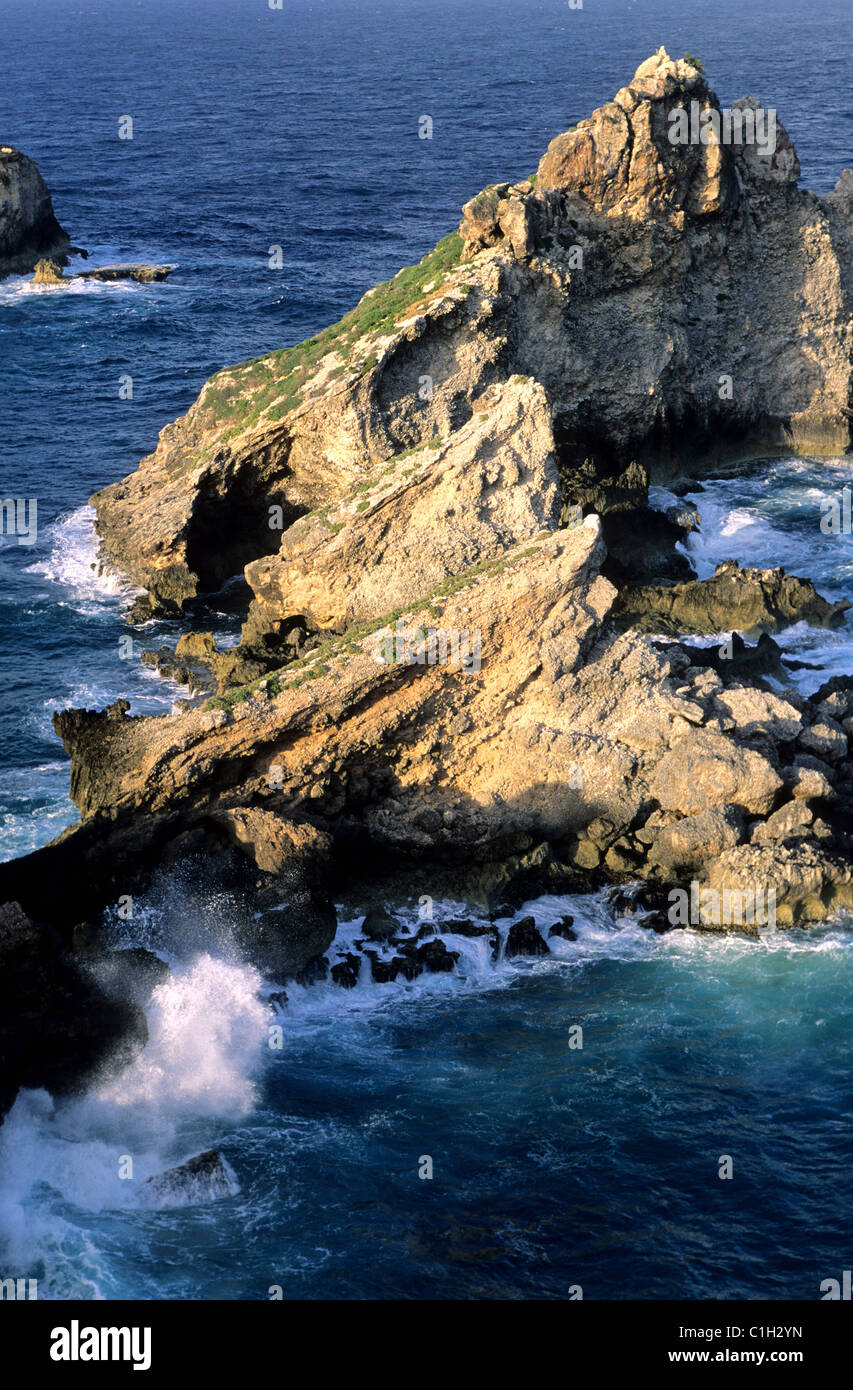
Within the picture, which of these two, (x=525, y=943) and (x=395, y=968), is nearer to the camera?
(x=395, y=968)

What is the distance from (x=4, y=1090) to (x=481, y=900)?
11.6 metres

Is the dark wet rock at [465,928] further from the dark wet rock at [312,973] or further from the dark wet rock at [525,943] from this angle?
the dark wet rock at [312,973]

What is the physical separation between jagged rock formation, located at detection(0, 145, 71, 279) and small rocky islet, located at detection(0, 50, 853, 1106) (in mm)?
41632

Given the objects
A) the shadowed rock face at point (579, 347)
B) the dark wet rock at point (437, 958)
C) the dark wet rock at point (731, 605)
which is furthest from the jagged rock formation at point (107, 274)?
the dark wet rock at point (437, 958)

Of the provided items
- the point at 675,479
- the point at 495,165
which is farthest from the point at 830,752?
the point at 495,165

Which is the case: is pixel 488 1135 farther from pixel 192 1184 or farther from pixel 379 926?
pixel 379 926

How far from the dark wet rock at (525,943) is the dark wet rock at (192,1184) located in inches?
343

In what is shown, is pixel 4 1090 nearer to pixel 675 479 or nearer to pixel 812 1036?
pixel 812 1036

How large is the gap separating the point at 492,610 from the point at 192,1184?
586 inches

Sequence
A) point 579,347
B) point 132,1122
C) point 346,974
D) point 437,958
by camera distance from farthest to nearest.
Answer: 1. point 579,347
2. point 437,958
3. point 346,974
4. point 132,1122

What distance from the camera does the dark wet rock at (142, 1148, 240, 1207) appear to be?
1054 inches

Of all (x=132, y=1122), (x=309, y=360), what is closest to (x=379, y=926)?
(x=132, y=1122)

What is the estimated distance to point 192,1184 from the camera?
88.3 ft

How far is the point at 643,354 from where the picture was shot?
2073 inches
